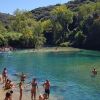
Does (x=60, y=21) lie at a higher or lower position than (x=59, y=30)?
higher

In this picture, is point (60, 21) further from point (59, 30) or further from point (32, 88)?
point (32, 88)

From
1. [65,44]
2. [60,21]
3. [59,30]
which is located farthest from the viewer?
[60,21]

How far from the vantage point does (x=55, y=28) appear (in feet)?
453

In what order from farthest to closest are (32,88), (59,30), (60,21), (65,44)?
(60,21)
(59,30)
(65,44)
(32,88)

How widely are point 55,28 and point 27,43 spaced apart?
20.1 metres

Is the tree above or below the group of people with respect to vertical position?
above

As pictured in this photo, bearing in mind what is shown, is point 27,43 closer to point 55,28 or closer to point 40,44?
point 40,44

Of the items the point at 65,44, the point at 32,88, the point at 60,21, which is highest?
the point at 60,21

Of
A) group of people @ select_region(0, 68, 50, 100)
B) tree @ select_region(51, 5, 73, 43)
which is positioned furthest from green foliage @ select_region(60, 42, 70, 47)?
group of people @ select_region(0, 68, 50, 100)

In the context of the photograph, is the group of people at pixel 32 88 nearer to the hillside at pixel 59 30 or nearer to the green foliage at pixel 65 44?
the hillside at pixel 59 30

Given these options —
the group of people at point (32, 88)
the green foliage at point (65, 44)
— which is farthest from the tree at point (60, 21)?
the group of people at point (32, 88)

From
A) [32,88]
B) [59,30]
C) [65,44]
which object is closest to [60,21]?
[59,30]

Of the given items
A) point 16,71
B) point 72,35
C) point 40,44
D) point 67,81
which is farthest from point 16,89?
point 72,35

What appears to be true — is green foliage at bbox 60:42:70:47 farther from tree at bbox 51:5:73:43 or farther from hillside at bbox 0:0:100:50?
tree at bbox 51:5:73:43
